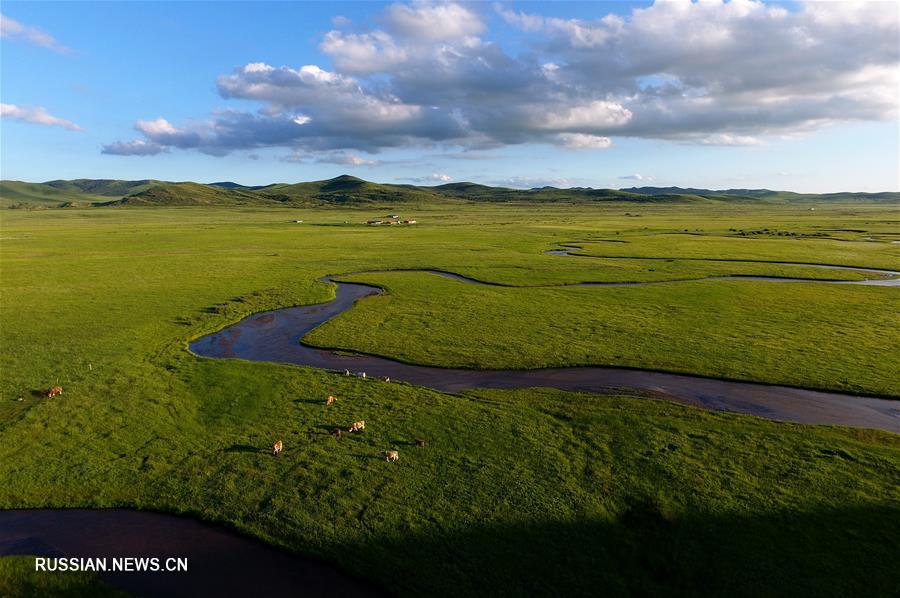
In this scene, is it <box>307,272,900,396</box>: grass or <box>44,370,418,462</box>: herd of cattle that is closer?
<box>44,370,418,462</box>: herd of cattle

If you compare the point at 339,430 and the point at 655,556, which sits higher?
the point at 339,430

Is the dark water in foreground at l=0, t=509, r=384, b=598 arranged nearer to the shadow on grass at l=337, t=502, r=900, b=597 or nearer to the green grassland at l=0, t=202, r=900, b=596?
the green grassland at l=0, t=202, r=900, b=596

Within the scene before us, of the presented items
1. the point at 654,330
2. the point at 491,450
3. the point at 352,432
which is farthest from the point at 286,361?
the point at 654,330

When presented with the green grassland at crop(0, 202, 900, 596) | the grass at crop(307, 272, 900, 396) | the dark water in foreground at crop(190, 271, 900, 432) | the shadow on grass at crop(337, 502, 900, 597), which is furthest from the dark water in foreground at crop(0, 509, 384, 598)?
the grass at crop(307, 272, 900, 396)

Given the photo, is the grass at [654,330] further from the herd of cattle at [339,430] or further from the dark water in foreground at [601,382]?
the herd of cattle at [339,430]

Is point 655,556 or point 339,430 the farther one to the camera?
point 339,430

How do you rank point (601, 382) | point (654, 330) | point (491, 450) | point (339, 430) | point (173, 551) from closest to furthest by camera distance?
point (173, 551) < point (491, 450) < point (339, 430) < point (601, 382) < point (654, 330)

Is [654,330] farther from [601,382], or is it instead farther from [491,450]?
[491,450]

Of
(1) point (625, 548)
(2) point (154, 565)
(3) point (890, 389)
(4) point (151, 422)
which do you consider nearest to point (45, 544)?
(2) point (154, 565)
